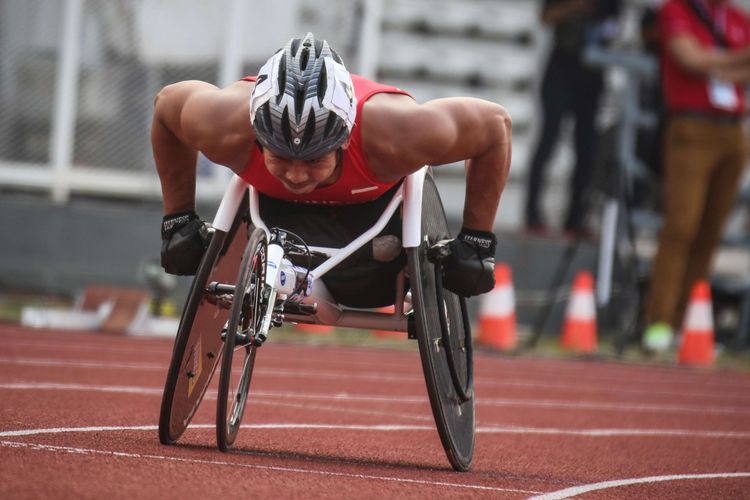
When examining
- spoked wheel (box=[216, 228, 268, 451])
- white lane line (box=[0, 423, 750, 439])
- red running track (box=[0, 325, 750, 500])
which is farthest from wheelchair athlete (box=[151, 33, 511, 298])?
white lane line (box=[0, 423, 750, 439])

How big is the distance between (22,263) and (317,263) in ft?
27.8

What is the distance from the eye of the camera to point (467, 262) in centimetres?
558

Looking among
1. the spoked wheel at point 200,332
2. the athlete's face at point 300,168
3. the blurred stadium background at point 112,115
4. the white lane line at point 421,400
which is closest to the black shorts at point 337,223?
the spoked wheel at point 200,332

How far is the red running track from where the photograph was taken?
15.2 ft

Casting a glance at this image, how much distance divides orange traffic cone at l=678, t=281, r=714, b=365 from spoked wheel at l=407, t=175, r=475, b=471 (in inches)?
273

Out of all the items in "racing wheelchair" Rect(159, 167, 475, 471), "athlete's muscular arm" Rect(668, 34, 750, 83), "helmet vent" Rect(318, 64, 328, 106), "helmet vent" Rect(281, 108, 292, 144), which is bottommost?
"athlete's muscular arm" Rect(668, 34, 750, 83)

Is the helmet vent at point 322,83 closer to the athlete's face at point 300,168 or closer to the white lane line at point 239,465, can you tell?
the athlete's face at point 300,168

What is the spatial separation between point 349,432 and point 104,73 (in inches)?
336

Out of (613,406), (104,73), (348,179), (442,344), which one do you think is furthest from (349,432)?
(104,73)

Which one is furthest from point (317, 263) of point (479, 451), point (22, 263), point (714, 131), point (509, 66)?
point (509, 66)

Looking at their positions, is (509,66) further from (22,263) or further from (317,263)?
(317,263)

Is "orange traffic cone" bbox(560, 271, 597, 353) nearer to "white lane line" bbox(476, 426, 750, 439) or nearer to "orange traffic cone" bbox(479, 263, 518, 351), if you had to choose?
"orange traffic cone" bbox(479, 263, 518, 351)

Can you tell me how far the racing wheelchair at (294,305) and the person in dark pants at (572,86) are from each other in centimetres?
810

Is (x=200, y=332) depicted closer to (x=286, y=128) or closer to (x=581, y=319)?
(x=286, y=128)
